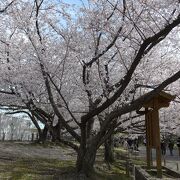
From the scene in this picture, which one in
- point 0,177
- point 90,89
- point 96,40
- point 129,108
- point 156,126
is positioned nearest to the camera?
point 129,108

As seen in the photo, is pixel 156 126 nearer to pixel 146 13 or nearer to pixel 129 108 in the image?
pixel 129 108

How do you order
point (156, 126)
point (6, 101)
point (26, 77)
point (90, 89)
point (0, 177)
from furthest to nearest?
1. point (6, 101)
2. point (26, 77)
3. point (90, 89)
4. point (0, 177)
5. point (156, 126)

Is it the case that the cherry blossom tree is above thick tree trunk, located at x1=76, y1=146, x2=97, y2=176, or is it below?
above

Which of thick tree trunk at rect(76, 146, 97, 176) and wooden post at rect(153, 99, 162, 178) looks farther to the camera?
thick tree trunk at rect(76, 146, 97, 176)

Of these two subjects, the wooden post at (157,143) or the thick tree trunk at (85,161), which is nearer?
the wooden post at (157,143)

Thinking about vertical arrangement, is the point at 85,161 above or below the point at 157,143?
below

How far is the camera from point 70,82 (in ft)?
48.3

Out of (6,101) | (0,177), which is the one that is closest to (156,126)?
(0,177)

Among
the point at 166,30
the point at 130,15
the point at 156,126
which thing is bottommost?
the point at 156,126

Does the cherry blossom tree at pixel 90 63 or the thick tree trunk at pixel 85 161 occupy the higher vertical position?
the cherry blossom tree at pixel 90 63

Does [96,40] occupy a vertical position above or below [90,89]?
above

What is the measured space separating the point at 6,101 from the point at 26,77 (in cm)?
436

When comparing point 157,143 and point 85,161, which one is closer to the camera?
point 157,143

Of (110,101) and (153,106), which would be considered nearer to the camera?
(110,101)
